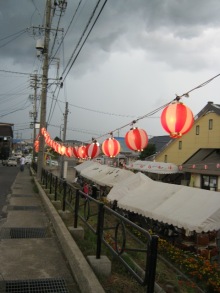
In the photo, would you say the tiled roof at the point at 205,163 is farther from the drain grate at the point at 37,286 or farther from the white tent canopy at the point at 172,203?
the drain grate at the point at 37,286

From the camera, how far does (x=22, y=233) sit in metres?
8.22

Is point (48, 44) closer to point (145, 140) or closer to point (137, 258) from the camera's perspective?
point (145, 140)

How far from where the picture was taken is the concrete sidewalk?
472 centimetres

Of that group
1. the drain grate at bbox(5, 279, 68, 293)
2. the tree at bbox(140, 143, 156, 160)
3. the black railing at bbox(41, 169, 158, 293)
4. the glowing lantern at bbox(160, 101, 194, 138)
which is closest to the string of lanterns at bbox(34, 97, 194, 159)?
the glowing lantern at bbox(160, 101, 194, 138)

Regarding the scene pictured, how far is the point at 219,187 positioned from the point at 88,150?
9725mm

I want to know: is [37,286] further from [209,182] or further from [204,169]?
[209,182]

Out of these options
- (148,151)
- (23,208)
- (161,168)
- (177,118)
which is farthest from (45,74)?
(148,151)

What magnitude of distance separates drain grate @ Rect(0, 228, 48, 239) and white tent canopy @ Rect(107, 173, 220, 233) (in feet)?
12.9

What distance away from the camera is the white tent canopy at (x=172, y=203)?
30.1ft

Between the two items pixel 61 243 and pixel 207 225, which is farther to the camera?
pixel 207 225

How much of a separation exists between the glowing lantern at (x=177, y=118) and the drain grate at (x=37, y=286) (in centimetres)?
554

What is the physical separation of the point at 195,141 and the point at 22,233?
83.3ft

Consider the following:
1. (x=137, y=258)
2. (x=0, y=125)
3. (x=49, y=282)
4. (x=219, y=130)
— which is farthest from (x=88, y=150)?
(x=0, y=125)

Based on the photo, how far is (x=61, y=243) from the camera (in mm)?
6945
